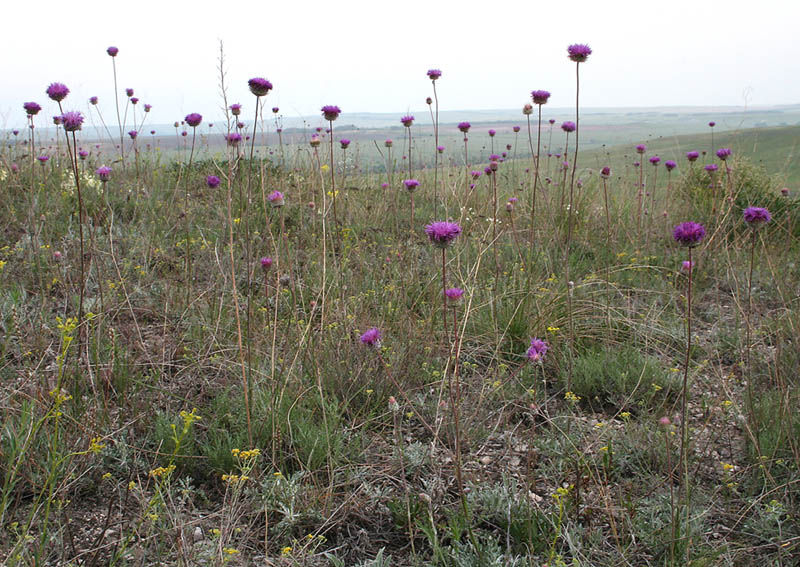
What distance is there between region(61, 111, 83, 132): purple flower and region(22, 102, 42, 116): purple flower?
193 cm

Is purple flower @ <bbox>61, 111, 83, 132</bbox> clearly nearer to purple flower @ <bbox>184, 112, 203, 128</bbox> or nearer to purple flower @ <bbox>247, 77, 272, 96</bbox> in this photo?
purple flower @ <bbox>247, 77, 272, 96</bbox>

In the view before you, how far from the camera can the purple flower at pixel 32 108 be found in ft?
11.5

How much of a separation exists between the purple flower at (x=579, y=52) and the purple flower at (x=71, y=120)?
7.07ft

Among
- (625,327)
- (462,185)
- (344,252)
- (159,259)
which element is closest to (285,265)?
(344,252)

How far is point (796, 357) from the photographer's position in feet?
8.21

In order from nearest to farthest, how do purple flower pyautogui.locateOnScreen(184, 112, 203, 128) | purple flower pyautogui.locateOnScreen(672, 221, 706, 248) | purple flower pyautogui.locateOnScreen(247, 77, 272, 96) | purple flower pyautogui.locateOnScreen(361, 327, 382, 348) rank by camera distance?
purple flower pyautogui.locateOnScreen(672, 221, 706, 248) → purple flower pyautogui.locateOnScreen(361, 327, 382, 348) → purple flower pyautogui.locateOnScreen(247, 77, 272, 96) → purple flower pyautogui.locateOnScreen(184, 112, 203, 128)

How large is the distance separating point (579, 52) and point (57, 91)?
7.43 ft

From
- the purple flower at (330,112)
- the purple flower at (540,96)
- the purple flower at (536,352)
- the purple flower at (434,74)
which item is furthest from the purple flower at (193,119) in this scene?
the purple flower at (536,352)

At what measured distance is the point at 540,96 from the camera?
2.99m

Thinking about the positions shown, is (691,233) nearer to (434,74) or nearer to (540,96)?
(540,96)

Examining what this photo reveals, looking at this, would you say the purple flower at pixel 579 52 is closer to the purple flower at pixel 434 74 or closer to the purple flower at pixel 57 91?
the purple flower at pixel 434 74

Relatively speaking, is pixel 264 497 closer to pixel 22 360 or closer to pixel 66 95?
pixel 22 360

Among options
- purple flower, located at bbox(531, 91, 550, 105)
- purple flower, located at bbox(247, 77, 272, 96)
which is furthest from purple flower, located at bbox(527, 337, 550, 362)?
purple flower, located at bbox(531, 91, 550, 105)

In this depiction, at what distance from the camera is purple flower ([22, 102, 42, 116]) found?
11.5 feet
